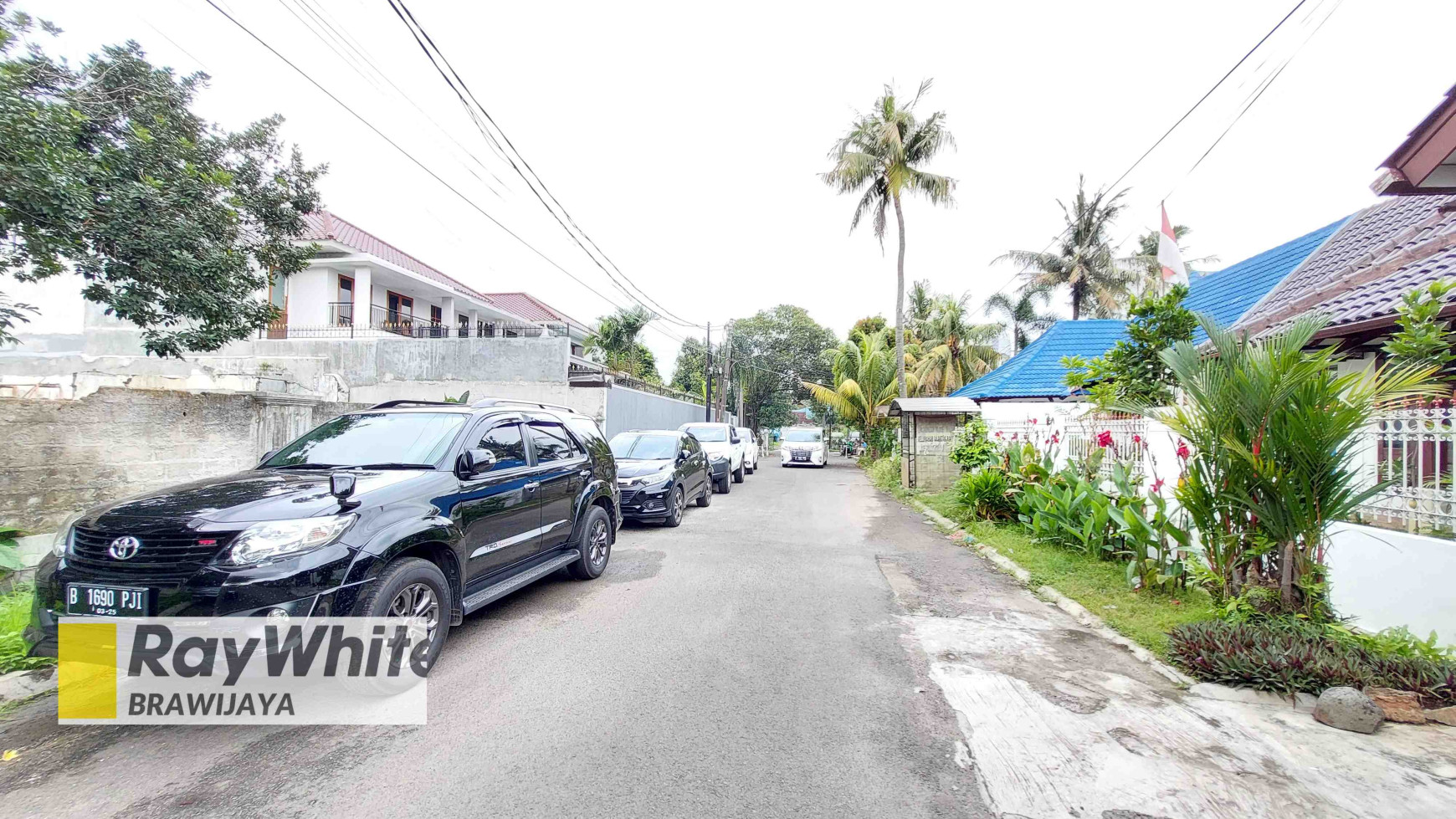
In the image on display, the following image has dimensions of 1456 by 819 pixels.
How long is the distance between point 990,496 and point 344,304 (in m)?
19.6

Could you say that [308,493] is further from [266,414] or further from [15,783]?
[266,414]

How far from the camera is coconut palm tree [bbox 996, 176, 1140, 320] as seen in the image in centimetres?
2872

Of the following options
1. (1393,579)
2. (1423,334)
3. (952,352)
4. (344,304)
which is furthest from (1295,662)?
(952,352)

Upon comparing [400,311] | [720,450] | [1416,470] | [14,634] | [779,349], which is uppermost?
[779,349]

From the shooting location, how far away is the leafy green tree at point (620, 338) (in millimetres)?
24281

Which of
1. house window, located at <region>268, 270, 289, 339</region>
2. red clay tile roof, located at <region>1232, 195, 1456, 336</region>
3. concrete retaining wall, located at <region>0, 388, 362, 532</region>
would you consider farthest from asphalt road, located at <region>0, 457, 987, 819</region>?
house window, located at <region>268, 270, 289, 339</region>

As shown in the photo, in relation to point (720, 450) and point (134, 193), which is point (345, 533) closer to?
point (134, 193)

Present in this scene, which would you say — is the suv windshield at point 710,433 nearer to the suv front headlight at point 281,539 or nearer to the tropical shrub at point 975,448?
the tropical shrub at point 975,448

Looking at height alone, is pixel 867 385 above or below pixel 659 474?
above

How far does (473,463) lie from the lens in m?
4.89

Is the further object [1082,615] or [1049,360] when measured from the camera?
[1049,360]

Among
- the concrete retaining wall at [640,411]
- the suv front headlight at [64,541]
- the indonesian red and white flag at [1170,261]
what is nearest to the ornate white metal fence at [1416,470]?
the indonesian red and white flag at [1170,261]

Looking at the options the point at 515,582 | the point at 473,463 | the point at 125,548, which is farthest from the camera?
the point at 515,582

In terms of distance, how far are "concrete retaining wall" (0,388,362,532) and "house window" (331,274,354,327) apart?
552 inches
